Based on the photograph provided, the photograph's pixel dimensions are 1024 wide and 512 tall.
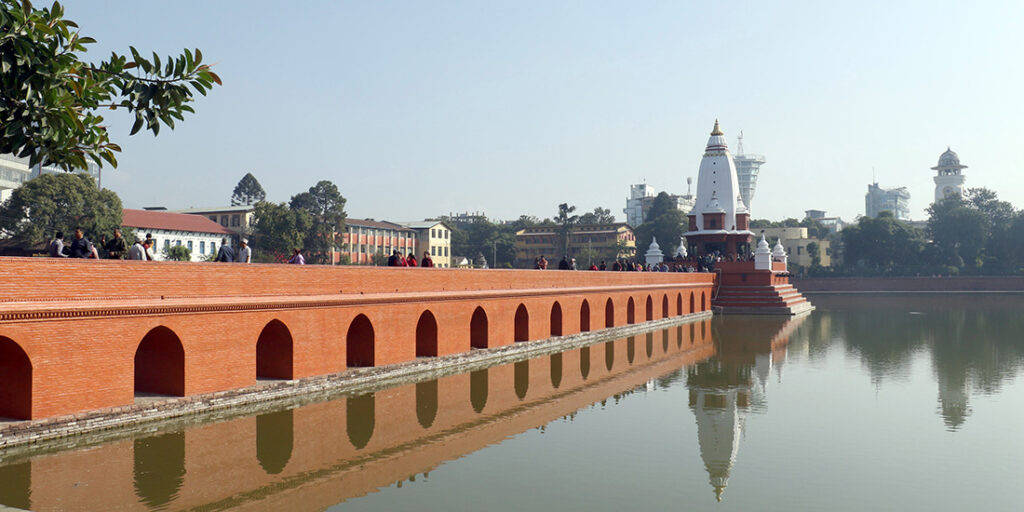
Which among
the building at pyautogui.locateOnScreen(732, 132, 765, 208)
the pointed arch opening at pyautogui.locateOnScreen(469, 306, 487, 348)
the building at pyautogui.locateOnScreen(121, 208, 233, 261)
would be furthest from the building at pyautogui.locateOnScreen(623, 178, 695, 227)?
the pointed arch opening at pyautogui.locateOnScreen(469, 306, 487, 348)

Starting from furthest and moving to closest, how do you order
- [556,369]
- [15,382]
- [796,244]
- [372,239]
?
1. [796,244]
2. [372,239]
3. [556,369]
4. [15,382]

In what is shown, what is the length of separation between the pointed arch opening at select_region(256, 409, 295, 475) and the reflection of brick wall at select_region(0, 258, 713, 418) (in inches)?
52.6

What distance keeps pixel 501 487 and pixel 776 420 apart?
690cm

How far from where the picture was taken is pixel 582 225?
89.8m

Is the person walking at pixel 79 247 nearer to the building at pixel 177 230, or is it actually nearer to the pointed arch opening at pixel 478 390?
the pointed arch opening at pixel 478 390

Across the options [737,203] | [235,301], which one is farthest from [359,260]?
[235,301]

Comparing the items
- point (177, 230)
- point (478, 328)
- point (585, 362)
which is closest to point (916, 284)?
point (585, 362)

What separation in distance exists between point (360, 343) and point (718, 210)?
121 ft

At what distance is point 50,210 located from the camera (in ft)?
132

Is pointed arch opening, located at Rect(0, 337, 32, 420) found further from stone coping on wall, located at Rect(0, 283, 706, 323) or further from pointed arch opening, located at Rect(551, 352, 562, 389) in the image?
pointed arch opening, located at Rect(551, 352, 562, 389)

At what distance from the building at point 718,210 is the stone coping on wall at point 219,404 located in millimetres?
31411

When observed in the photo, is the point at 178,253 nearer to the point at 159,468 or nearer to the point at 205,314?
the point at 205,314

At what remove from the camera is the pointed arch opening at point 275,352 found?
15.6 m

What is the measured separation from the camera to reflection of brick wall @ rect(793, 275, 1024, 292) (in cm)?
6625
